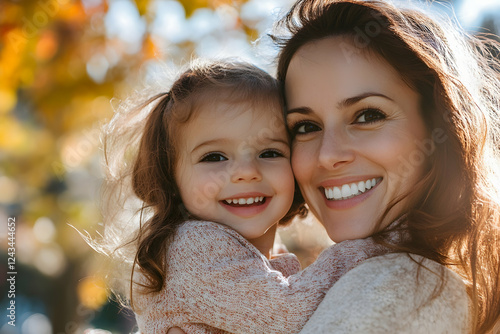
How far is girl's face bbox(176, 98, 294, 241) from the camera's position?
2068 millimetres

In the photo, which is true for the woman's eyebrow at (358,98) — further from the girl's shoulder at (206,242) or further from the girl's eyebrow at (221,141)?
the girl's shoulder at (206,242)

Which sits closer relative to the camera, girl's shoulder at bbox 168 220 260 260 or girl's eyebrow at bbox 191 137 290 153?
girl's shoulder at bbox 168 220 260 260

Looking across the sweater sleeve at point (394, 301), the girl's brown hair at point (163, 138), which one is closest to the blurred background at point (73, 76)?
the girl's brown hair at point (163, 138)

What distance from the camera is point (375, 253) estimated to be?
5.71 ft

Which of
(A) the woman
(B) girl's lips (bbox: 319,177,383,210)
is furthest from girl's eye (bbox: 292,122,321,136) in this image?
(B) girl's lips (bbox: 319,177,383,210)

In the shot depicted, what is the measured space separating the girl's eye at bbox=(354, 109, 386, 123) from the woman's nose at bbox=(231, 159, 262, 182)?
431 millimetres

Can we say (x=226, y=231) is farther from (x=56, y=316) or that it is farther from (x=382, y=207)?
(x=56, y=316)

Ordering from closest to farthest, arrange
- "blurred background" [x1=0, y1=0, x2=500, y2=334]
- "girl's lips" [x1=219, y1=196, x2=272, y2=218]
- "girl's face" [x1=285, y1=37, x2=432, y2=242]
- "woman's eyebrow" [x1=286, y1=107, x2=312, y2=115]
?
"girl's face" [x1=285, y1=37, x2=432, y2=242] → "woman's eyebrow" [x1=286, y1=107, x2=312, y2=115] → "girl's lips" [x1=219, y1=196, x2=272, y2=218] → "blurred background" [x1=0, y1=0, x2=500, y2=334]

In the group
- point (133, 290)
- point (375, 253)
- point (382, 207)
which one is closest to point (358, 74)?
point (382, 207)

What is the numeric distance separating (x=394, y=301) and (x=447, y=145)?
62 centimetres

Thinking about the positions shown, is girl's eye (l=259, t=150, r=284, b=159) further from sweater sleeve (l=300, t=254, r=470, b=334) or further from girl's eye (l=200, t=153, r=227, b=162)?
sweater sleeve (l=300, t=254, r=470, b=334)

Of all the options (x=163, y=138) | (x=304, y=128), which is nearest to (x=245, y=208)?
(x=304, y=128)

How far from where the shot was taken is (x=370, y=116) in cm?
187

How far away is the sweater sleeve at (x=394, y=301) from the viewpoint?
1410 millimetres
